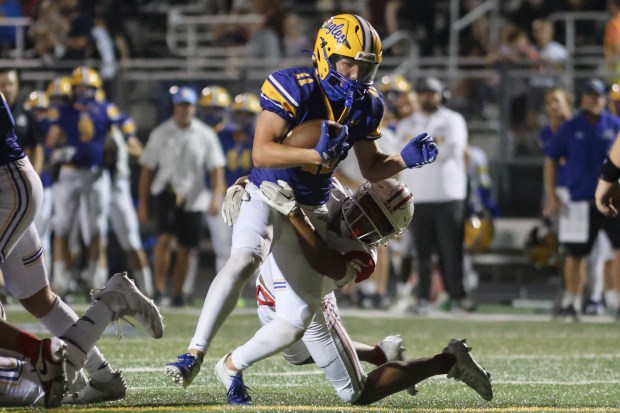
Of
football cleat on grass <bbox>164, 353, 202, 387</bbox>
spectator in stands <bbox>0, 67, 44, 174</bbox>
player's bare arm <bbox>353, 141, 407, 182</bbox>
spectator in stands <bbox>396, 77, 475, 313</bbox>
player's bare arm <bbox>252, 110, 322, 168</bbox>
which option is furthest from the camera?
spectator in stands <bbox>396, 77, 475, 313</bbox>

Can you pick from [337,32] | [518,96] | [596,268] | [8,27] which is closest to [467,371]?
[337,32]

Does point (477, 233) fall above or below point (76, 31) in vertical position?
below

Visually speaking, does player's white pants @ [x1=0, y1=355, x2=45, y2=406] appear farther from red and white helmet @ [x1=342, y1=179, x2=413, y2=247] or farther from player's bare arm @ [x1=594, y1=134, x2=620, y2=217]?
player's bare arm @ [x1=594, y1=134, x2=620, y2=217]

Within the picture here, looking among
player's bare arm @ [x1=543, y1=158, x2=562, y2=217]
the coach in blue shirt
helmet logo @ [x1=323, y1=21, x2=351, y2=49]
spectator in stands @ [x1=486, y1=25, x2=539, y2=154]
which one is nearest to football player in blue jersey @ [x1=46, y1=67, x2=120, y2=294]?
player's bare arm @ [x1=543, y1=158, x2=562, y2=217]

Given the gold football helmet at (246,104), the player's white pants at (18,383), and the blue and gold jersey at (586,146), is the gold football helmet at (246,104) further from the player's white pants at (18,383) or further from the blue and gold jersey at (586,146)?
the player's white pants at (18,383)

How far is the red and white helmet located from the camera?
5.81m

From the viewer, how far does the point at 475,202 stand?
13867 millimetres

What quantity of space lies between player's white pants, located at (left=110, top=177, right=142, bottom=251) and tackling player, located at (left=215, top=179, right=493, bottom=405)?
705 centimetres

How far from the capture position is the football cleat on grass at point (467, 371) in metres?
5.89

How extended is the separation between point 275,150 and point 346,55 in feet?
1.72

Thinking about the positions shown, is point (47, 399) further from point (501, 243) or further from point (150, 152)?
point (501, 243)

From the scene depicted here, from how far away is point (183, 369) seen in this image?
5.48m

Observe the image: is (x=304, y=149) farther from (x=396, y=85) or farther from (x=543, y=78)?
(x=543, y=78)

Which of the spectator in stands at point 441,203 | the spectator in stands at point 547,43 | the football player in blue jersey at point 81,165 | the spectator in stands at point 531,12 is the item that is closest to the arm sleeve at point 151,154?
the football player in blue jersey at point 81,165
